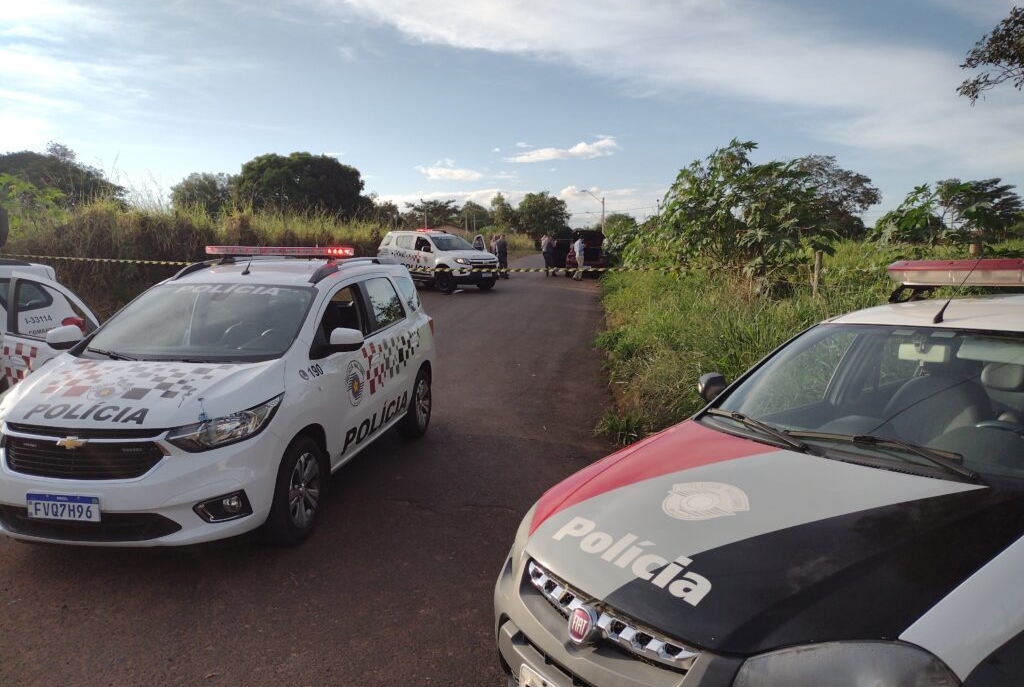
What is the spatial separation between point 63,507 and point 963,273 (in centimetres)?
483

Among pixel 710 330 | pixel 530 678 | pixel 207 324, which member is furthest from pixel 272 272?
pixel 710 330

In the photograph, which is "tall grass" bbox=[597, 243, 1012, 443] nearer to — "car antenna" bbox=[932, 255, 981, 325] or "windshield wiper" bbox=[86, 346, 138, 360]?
"car antenna" bbox=[932, 255, 981, 325]

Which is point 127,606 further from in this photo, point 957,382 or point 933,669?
point 957,382

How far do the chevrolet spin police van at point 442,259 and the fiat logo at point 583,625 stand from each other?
19573 mm

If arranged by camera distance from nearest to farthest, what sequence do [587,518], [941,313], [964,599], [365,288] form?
[964,599] < [587,518] < [941,313] < [365,288]

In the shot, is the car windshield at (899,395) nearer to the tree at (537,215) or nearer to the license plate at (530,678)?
the license plate at (530,678)

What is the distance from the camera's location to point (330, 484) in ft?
18.0

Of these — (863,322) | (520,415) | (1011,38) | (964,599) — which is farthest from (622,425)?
(1011,38)

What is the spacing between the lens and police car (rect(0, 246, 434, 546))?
3760 mm

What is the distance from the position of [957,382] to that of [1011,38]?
8.27 meters

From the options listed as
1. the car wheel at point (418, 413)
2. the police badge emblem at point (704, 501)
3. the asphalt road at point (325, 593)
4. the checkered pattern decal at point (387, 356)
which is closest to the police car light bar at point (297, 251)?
the checkered pattern decal at point (387, 356)

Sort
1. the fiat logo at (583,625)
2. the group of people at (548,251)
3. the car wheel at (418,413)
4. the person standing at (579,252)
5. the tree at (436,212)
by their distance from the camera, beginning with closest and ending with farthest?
the fiat logo at (583,625) < the car wheel at (418,413) < the group of people at (548,251) < the person standing at (579,252) < the tree at (436,212)

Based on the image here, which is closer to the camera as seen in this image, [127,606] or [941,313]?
[941,313]

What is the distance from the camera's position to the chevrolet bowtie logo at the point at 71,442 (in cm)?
377
